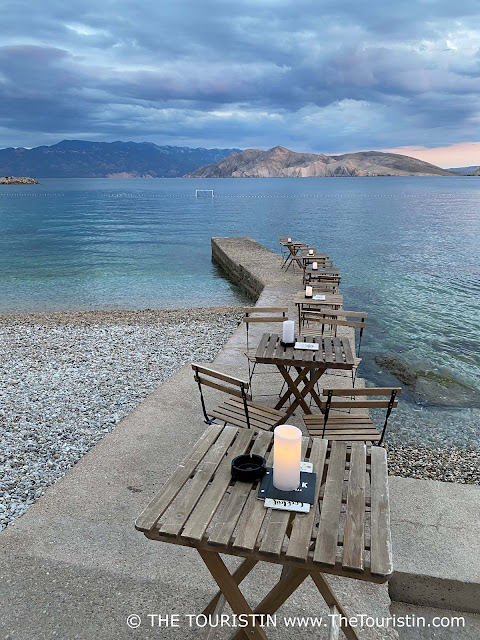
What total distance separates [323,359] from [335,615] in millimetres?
2454

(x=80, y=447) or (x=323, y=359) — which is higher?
(x=323, y=359)

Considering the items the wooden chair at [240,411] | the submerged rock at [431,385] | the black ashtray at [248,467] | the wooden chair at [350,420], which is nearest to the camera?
the black ashtray at [248,467]

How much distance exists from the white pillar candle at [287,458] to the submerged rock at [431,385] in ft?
18.2

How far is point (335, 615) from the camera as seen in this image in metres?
2.46

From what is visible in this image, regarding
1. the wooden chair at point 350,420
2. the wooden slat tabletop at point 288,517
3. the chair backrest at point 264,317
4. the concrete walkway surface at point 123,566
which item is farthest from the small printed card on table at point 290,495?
the chair backrest at point 264,317

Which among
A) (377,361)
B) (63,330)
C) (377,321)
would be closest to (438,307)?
(377,321)

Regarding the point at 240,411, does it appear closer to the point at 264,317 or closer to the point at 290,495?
the point at 290,495

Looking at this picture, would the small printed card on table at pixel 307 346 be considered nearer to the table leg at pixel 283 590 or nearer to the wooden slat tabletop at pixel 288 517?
the wooden slat tabletop at pixel 288 517

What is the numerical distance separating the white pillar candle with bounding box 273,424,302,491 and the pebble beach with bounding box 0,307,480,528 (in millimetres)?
2558

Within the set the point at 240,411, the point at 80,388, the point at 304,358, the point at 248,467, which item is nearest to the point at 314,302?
the point at 304,358

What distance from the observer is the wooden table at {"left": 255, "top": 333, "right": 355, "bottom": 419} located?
4586mm

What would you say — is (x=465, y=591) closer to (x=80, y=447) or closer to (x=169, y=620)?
(x=169, y=620)

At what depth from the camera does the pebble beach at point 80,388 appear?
4.65 meters

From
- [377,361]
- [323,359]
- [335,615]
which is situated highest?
[323,359]
